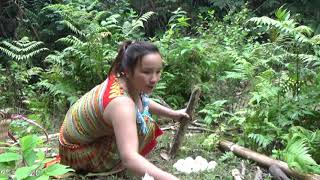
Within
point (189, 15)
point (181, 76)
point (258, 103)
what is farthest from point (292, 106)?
point (189, 15)

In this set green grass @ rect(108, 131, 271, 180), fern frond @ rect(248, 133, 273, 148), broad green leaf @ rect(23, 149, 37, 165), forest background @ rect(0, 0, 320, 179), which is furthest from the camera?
forest background @ rect(0, 0, 320, 179)

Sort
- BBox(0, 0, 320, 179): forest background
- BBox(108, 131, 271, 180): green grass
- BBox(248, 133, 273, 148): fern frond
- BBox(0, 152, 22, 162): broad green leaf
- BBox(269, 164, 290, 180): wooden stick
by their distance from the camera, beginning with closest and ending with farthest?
BBox(0, 152, 22, 162): broad green leaf
BBox(269, 164, 290, 180): wooden stick
BBox(108, 131, 271, 180): green grass
BBox(248, 133, 273, 148): fern frond
BBox(0, 0, 320, 179): forest background

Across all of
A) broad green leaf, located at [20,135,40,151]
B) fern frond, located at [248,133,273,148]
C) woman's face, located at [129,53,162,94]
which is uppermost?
woman's face, located at [129,53,162,94]

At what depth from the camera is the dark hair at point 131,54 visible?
358 cm

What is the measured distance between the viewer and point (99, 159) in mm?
4016

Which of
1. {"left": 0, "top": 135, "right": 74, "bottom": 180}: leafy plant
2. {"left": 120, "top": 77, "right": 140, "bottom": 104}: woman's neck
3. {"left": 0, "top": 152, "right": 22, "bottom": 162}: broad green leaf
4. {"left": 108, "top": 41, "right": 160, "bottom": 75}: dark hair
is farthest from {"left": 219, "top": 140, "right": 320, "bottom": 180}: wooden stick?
{"left": 0, "top": 152, "right": 22, "bottom": 162}: broad green leaf

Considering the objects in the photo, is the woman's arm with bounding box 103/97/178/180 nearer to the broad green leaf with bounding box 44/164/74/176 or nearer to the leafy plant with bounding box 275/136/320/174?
the broad green leaf with bounding box 44/164/74/176

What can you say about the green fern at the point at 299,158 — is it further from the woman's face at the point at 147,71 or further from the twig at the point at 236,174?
the woman's face at the point at 147,71

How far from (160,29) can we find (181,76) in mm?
4870

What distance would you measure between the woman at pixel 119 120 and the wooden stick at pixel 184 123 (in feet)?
1.20

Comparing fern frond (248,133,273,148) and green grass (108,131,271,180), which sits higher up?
fern frond (248,133,273,148)

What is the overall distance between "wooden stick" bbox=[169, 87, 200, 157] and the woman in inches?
14.4

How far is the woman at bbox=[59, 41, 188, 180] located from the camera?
326 cm

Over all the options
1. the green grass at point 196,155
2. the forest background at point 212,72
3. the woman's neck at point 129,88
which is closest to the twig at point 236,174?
the green grass at point 196,155
